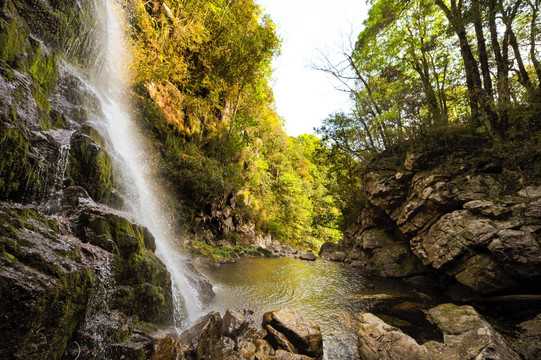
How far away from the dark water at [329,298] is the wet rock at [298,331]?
38 cm

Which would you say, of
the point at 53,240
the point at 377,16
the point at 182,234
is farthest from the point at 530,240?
the point at 182,234

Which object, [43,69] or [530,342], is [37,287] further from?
[530,342]

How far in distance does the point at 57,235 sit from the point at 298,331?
428cm

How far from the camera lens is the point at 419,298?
7.34 meters

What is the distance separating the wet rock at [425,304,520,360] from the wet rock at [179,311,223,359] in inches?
148

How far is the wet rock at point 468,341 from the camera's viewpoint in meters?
3.61

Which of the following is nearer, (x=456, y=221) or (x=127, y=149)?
(x=456, y=221)

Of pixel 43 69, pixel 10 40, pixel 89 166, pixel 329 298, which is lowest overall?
pixel 329 298

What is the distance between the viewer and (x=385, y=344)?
4082mm

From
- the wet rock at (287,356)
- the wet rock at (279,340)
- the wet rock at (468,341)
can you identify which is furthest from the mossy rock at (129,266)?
the wet rock at (468,341)

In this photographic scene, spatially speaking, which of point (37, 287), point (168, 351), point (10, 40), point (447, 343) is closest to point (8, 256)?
point (37, 287)

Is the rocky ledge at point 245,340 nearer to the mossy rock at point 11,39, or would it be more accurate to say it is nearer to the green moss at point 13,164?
the green moss at point 13,164

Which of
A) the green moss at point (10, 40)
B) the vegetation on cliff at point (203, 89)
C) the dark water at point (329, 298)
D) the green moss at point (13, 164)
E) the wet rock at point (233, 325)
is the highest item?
the vegetation on cliff at point (203, 89)

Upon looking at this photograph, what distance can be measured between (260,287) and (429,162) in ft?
28.1
